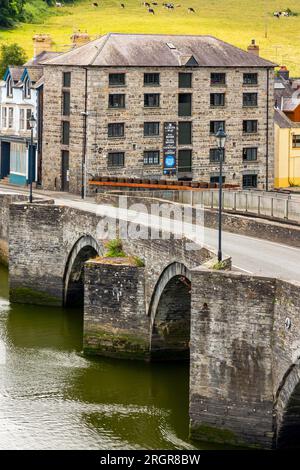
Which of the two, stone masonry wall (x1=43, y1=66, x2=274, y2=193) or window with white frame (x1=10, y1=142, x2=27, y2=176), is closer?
stone masonry wall (x1=43, y1=66, x2=274, y2=193)

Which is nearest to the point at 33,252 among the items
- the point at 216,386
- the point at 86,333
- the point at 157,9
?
the point at 86,333

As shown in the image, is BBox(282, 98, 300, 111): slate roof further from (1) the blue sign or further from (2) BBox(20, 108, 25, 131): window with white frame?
(2) BBox(20, 108, 25, 131): window with white frame

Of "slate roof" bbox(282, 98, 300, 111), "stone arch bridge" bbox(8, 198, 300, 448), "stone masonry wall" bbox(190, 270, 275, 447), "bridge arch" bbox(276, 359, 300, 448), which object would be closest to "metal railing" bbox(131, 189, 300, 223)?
"stone arch bridge" bbox(8, 198, 300, 448)

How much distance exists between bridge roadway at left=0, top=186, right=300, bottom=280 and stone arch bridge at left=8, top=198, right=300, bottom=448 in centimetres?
144

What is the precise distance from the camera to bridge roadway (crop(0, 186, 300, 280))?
43541 millimetres

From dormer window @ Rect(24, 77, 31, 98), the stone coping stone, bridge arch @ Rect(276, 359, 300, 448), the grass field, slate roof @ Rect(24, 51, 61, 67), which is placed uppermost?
the grass field

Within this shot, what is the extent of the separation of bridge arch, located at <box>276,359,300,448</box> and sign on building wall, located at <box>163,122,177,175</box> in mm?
45525

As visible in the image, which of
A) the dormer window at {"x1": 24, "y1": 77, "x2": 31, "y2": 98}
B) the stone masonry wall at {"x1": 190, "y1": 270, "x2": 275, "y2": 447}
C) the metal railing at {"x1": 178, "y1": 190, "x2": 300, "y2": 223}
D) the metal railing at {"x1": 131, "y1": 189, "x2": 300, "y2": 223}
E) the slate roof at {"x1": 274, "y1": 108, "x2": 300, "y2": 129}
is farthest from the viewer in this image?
the slate roof at {"x1": 274, "y1": 108, "x2": 300, "y2": 129}

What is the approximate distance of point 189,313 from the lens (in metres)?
50.7

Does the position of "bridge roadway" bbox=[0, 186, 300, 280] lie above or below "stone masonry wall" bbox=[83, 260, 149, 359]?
above

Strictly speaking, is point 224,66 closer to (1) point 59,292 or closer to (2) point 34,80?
(2) point 34,80

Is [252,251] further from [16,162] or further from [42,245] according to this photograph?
[16,162]

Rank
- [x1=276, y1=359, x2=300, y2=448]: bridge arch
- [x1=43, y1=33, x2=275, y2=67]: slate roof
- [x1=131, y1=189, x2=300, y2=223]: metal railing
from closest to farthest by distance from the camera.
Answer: [x1=276, y1=359, x2=300, y2=448]: bridge arch, [x1=131, y1=189, x2=300, y2=223]: metal railing, [x1=43, y1=33, x2=275, y2=67]: slate roof
